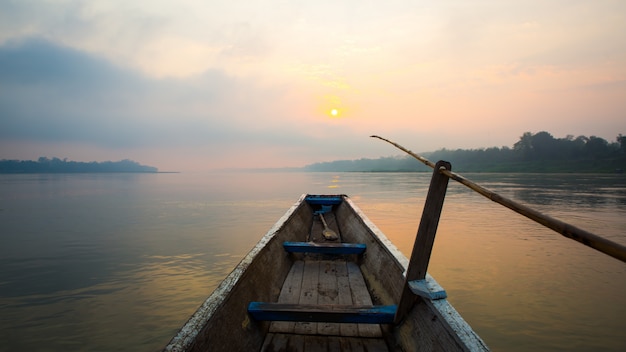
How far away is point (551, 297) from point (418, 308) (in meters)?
5.14

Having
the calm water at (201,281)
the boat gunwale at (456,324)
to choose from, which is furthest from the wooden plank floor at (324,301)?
the calm water at (201,281)

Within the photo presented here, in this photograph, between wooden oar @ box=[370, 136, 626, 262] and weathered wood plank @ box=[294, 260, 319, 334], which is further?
weathered wood plank @ box=[294, 260, 319, 334]

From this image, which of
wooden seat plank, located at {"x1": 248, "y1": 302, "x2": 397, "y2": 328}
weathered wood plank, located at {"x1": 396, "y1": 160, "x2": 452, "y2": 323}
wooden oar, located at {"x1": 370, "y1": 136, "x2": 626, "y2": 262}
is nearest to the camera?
wooden oar, located at {"x1": 370, "y1": 136, "x2": 626, "y2": 262}

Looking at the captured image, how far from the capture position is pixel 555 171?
94.9 m

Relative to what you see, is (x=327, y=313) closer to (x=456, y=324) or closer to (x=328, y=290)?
(x=456, y=324)

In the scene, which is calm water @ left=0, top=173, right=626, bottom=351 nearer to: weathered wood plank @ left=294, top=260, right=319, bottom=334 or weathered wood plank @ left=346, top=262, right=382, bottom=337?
weathered wood plank @ left=346, top=262, right=382, bottom=337

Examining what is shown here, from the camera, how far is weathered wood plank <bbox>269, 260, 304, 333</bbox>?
119 inches

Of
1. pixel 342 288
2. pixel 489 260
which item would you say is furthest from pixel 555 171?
pixel 342 288

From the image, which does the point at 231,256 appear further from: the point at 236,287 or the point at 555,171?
the point at 555,171

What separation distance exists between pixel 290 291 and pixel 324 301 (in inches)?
19.1

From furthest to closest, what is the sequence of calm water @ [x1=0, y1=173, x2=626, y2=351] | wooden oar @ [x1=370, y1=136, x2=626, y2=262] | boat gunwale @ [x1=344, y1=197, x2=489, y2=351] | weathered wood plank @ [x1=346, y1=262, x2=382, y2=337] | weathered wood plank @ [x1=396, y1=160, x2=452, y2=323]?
1. calm water @ [x1=0, y1=173, x2=626, y2=351]
2. weathered wood plank @ [x1=346, y1=262, x2=382, y2=337]
3. weathered wood plank @ [x1=396, y1=160, x2=452, y2=323]
4. boat gunwale @ [x1=344, y1=197, x2=489, y2=351]
5. wooden oar @ [x1=370, y1=136, x2=626, y2=262]

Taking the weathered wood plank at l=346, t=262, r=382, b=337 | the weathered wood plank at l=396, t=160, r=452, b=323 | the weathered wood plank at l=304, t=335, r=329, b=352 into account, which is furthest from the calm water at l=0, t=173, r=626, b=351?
the weathered wood plank at l=304, t=335, r=329, b=352

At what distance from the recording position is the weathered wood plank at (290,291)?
3023 mm

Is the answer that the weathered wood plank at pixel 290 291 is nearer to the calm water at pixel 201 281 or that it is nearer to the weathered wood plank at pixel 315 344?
the weathered wood plank at pixel 315 344
